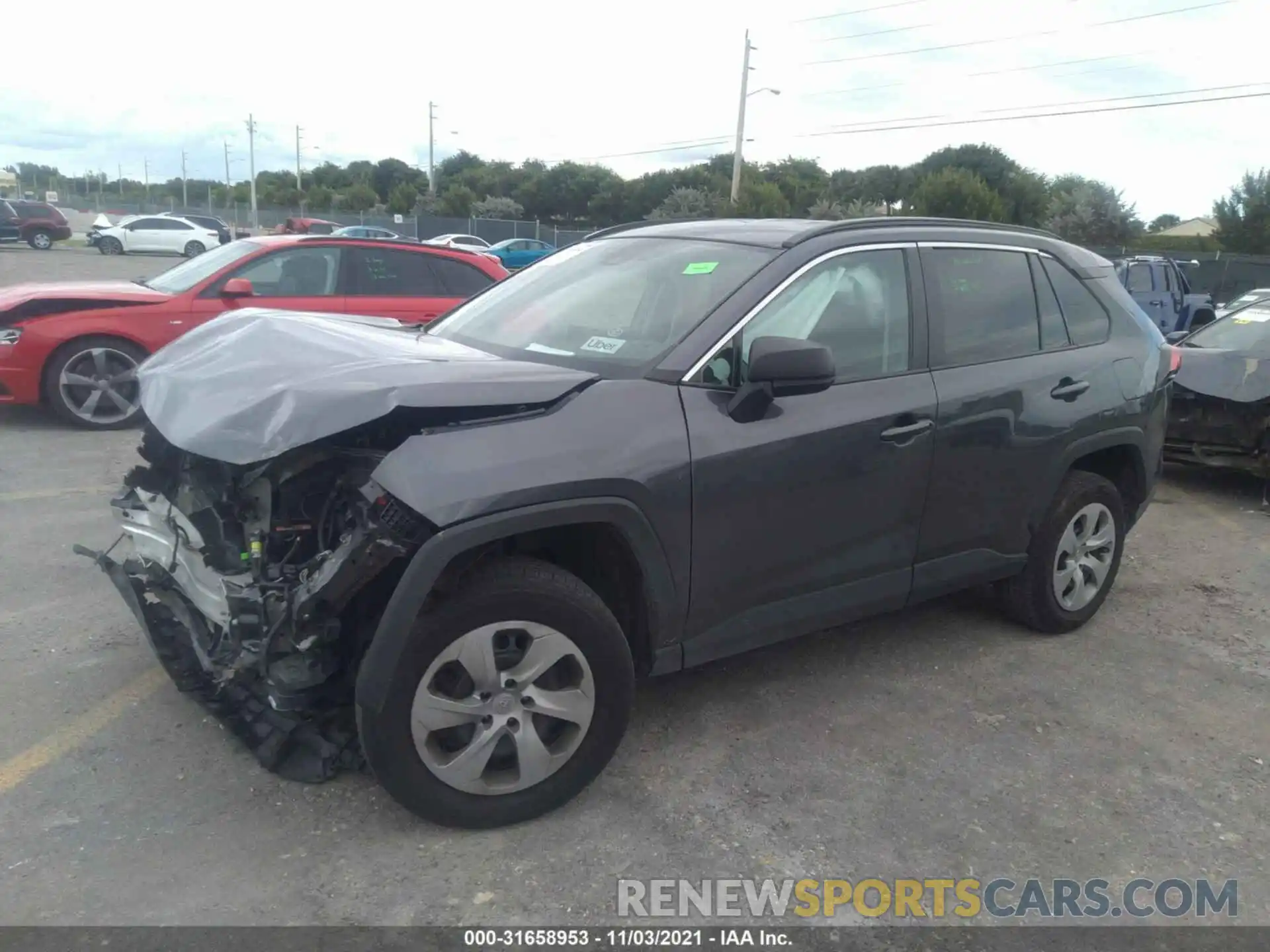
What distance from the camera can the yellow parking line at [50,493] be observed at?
6.00 meters

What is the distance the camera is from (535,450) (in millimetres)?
2910

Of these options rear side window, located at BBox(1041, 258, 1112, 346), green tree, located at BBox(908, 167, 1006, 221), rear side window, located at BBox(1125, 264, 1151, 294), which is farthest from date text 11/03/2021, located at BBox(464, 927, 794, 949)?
green tree, located at BBox(908, 167, 1006, 221)

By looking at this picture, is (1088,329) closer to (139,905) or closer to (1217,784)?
(1217,784)

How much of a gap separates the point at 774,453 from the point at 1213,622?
123 inches

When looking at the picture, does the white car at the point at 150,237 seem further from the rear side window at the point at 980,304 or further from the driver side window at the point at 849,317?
the driver side window at the point at 849,317

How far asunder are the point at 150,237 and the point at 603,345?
3813 cm

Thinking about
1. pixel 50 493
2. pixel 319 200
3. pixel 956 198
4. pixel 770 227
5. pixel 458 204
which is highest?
pixel 956 198

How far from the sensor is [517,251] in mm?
33938

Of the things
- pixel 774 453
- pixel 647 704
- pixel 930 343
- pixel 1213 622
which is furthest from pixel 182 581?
pixel 1213 622

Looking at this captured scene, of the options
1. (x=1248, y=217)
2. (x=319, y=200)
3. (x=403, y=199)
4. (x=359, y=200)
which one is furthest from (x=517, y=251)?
(x=319, y=200)

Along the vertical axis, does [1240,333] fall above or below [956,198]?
below

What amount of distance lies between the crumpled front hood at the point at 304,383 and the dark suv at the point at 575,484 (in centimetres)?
1

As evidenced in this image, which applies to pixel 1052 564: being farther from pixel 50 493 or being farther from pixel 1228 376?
pixel 50 493

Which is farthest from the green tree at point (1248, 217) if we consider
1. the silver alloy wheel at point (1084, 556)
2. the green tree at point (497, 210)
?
the silver alloy wheel at point (1084, 556)
